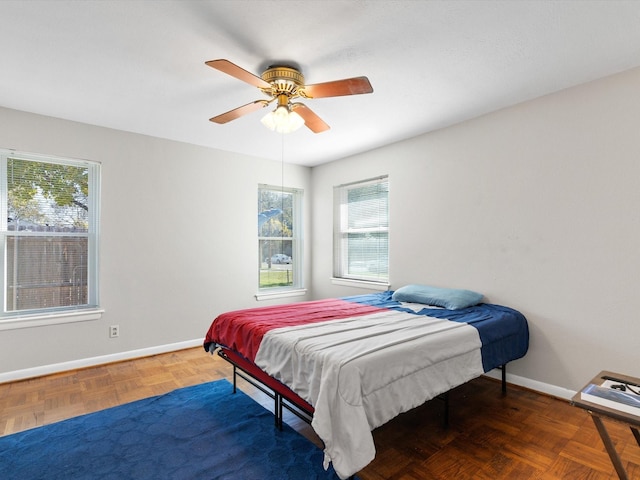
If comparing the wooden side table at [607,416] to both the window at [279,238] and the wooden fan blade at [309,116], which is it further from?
the window at [279,238]

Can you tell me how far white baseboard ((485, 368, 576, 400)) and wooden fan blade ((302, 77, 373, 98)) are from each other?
261cm

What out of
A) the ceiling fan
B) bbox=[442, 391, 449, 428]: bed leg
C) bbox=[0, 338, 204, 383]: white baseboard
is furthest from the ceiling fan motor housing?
bbox=[0, 338, 204, 383]: white baseboard

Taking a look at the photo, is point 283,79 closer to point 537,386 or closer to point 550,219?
point 550,219

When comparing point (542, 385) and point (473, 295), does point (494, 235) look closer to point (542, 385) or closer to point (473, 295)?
point (473, 295)

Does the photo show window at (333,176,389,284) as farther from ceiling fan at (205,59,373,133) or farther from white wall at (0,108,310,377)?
ceiling fan at (205,59,373,133)

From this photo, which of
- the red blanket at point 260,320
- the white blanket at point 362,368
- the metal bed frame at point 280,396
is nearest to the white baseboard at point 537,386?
the white blanket at point 362,368

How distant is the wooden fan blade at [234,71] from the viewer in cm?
174

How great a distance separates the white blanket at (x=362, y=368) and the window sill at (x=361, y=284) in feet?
5.29

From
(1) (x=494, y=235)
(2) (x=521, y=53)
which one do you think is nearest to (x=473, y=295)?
(1) (x=494, y=235)

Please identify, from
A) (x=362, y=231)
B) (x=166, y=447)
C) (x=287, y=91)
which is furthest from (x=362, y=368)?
(x=362, y=231)

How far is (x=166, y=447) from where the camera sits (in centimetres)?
201

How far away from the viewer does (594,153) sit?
2.46 meters

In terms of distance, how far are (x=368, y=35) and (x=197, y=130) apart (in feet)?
7.24

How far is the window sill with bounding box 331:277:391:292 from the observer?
13.3ft
